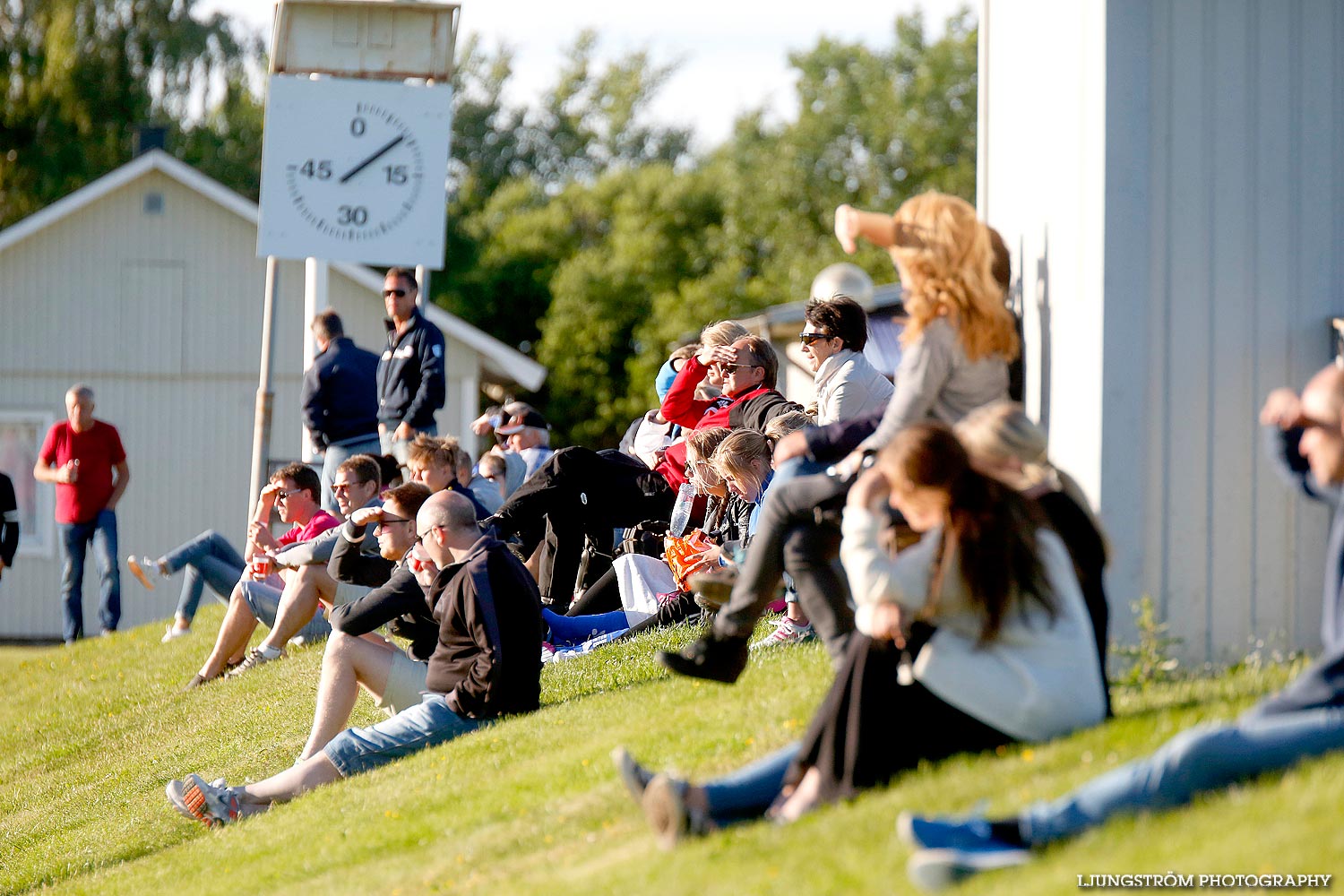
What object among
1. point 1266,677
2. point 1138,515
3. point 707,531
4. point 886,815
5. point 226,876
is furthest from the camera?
point 707,531

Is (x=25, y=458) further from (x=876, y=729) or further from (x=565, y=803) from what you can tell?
(x=876, y=729)

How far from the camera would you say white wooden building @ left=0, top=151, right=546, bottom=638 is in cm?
2439

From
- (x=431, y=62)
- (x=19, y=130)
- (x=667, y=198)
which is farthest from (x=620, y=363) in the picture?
(x=431, y=62)

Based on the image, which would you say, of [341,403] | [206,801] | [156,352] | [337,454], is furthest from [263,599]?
[156,352]

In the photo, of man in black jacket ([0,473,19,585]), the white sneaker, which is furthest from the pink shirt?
man in black jacket ([0,473,19,585])

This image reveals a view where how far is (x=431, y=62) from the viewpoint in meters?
13.6

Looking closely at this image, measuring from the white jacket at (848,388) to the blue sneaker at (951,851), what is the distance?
159 inches

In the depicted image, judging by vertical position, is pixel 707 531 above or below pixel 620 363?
below

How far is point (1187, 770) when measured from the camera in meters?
4.12

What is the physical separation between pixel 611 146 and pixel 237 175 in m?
17.3

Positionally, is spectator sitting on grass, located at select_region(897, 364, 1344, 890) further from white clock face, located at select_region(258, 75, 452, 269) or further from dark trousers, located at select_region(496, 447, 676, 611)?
white clock face, located at select_region(258, 75, 452, 269)

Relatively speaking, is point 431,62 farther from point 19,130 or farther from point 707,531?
point 19,130

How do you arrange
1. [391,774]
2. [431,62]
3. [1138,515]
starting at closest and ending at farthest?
[1138,515]
[391,774]
[431,62]

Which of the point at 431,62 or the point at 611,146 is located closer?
the point at 431,62
